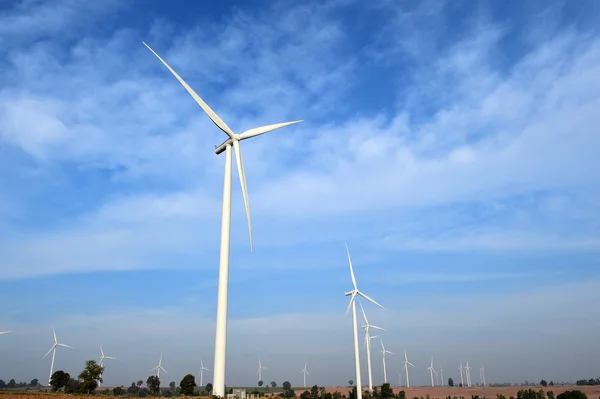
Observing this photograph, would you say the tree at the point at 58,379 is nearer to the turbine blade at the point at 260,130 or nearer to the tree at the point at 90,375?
the tree at the point at 90,375

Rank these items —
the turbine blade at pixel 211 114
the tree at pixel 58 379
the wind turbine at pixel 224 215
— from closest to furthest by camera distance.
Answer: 1. the wind turbine at pixel 224 215
2. the turbine blade at pixel 211 114
3. the tree at pixel 58 379

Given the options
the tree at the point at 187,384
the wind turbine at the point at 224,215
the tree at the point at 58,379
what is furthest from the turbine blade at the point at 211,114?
the tree at the point at 58,379

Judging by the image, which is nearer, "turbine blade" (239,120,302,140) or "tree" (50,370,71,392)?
"turbine blade" (239,120,302,140)

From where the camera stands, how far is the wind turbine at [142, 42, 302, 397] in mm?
54438

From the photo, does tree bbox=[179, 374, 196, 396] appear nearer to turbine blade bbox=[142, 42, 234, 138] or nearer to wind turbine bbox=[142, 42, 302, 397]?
wind turbine bbox=[142, 42, 302, 397]

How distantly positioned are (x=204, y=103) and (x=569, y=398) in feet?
373

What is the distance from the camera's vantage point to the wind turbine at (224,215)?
179 ft

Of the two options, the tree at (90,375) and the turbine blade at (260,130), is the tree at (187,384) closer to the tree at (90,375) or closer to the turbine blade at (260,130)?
the tree at (90,375)

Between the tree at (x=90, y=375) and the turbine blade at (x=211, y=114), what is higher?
the turbine blade at (x=211, y=114)

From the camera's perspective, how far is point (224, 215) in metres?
60.6

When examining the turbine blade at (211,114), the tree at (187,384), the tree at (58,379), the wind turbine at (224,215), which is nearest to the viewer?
the wind turbine at (224,215)

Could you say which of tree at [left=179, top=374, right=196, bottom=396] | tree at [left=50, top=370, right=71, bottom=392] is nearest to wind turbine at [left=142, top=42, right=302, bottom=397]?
tree at [left=179, top=374, right=196, bottom=396]

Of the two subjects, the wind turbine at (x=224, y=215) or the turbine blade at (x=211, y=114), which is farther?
the turbine blade at (x=211, y=114)

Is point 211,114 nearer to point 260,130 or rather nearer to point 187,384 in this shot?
point 260,130
